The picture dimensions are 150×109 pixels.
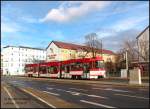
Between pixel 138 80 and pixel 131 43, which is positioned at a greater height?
pixel 131 43

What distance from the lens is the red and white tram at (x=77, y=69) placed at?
1947 inches

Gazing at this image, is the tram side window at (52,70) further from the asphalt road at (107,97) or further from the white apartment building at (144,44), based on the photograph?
the asphalt road at (107,97)

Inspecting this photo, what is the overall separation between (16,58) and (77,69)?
404 feet

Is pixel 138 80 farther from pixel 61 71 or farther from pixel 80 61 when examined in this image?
pixel 61 71

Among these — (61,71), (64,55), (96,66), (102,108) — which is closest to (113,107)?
(102,108)

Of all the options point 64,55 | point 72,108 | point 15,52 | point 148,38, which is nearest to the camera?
point 72,108

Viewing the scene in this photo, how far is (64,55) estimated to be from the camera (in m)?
137

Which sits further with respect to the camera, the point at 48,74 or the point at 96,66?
the point at 48,74

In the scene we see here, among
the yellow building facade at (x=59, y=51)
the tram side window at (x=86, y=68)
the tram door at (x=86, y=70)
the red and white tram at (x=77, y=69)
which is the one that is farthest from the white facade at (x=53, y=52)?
the tram side window at (x=86, y=68)

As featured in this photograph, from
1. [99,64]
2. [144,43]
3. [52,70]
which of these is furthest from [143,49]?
[99,64]

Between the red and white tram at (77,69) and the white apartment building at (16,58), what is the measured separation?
3875 inches

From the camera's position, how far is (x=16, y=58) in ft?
562

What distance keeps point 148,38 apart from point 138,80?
71.0 meters

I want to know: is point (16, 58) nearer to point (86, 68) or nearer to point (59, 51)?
point (59, 51)
